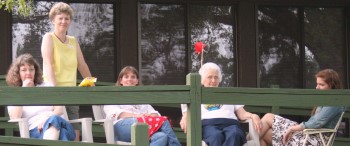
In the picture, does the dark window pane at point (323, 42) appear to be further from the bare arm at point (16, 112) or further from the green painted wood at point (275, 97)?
the bare arm at point (16, 112)

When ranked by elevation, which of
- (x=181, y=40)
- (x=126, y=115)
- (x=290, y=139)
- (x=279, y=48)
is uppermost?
(x=181, y=40)

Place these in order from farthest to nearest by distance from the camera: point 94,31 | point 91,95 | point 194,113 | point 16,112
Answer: point 94,31
point 16,112
point 194,113
point 91,95

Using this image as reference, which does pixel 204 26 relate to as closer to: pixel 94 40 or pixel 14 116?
pixel 94 40

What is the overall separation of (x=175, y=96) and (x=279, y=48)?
5.54 m

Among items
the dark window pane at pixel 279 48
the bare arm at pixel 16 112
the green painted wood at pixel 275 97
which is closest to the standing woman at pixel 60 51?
the bare arm at pixel 16 112

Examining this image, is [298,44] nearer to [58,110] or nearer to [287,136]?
[287,136]

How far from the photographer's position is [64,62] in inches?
263

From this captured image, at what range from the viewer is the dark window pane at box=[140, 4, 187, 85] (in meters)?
10.3

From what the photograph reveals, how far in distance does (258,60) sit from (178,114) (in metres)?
1.35

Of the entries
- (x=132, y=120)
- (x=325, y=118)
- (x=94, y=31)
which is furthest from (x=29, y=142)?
(x=94, y=31)

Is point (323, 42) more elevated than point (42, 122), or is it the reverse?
point (323, 42)

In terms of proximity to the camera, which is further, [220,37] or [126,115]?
[220,37]

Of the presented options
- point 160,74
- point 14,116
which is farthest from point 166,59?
point 14,116

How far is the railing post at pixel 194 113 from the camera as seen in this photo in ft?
18.0
